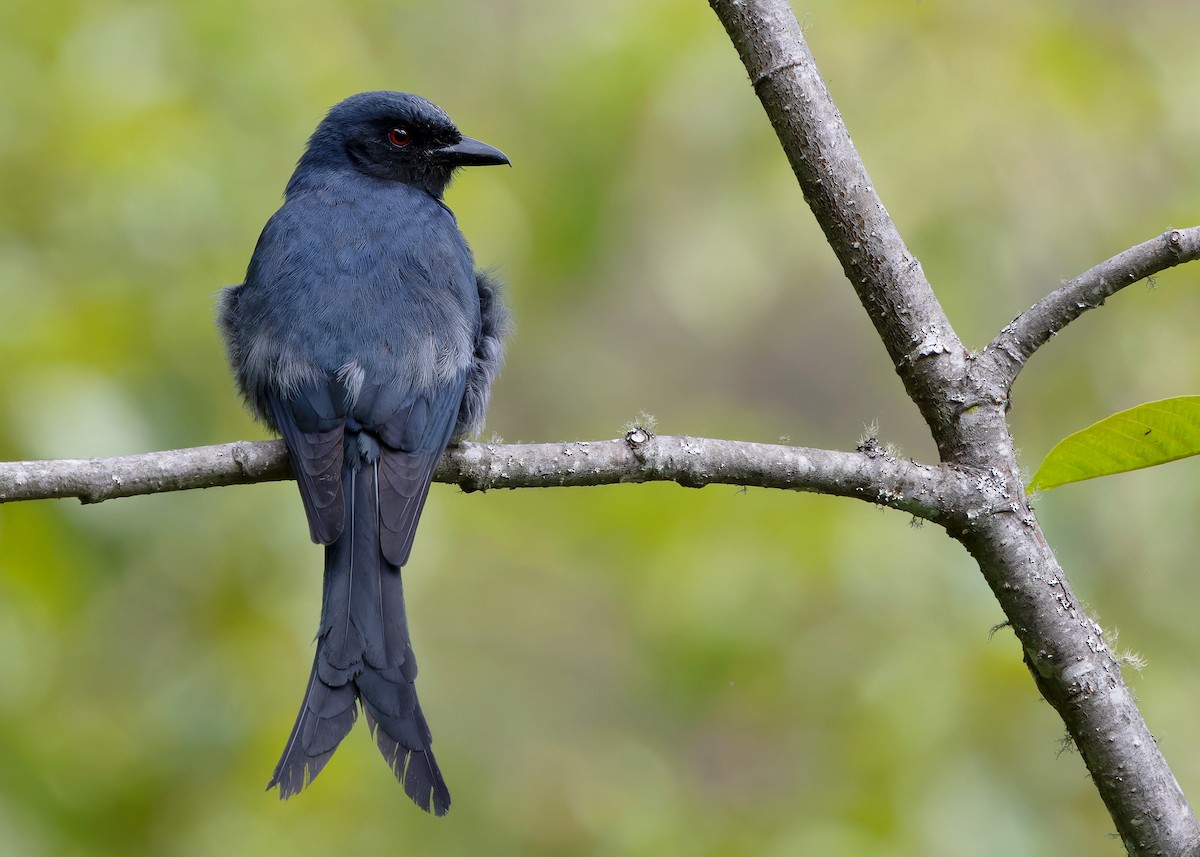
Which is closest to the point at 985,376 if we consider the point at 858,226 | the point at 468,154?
the point at 858,226

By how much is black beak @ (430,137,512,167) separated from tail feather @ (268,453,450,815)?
136cm

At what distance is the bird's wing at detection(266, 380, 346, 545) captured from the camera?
2823 millimetres

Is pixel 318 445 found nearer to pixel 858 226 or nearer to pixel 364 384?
pixel 364 384

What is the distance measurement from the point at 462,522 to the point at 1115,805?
222cm

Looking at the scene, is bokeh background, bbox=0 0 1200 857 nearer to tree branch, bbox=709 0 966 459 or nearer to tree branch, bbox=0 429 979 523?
tree branch, bbox=0 429 979 523

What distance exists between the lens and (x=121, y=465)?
2232mm

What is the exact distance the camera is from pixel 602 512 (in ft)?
12.5

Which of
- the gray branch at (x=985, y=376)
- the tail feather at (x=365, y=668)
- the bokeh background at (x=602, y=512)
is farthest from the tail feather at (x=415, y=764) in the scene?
the gray branch at (x=985, y=376)

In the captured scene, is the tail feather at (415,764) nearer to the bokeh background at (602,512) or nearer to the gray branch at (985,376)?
the bokeh background at (602,512)

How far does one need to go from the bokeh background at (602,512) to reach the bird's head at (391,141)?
0.40 feet

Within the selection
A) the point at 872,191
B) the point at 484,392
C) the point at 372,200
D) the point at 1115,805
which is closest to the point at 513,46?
the point at 372,200

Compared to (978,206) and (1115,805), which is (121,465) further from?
(978,206)

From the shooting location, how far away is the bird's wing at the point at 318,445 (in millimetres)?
2823

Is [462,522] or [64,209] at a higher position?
[64,209]
